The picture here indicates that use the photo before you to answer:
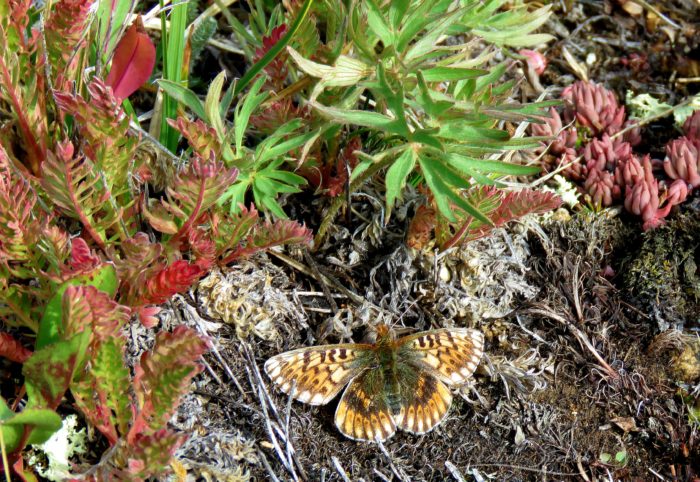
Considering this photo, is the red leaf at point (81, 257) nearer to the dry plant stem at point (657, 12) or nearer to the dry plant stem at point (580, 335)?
the dry plant stem at point (580, 335)

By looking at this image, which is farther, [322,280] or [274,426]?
[322,280]

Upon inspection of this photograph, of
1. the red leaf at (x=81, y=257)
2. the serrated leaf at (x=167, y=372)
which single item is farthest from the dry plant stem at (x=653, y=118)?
the red leaf at (x=81, y=257)

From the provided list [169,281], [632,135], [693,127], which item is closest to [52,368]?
[169,281]

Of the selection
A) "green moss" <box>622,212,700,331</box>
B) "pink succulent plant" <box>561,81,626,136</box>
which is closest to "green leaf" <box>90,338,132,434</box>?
"green moss" <box>622,212,700,331</box>

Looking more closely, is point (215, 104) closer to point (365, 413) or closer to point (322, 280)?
point (322, 280)

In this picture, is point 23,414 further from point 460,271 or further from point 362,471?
point 460,271

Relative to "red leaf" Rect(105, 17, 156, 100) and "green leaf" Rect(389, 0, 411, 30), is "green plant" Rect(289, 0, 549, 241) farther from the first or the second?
"red leaf" Rect(105, 17, 156, 100)
